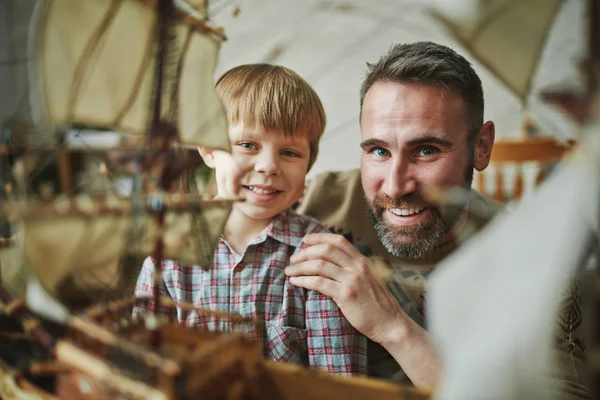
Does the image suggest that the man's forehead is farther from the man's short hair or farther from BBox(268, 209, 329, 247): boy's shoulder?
BBox(268, 209, 329, 247): boy's shoulder

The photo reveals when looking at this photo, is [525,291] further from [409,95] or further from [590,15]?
[409,95]

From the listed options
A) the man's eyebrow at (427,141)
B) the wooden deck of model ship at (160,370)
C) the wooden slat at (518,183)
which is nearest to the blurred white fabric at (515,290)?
the wooden deck of model ship at (160,370)

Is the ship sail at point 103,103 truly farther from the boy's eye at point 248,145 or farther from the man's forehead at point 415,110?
the man's forehead at point 415,110

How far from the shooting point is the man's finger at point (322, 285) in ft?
1.94

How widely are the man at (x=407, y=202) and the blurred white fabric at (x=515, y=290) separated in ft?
0.80

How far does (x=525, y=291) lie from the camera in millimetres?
309

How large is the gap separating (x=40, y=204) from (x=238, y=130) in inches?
8.4

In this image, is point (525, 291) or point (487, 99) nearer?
point (525, 291)

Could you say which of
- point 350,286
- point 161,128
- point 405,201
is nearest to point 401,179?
point 405,201

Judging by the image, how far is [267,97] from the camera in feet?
1.87

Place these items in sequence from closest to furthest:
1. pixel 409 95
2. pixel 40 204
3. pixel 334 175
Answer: pixel 40 204 < pixel 409 95 < pixel 334 175

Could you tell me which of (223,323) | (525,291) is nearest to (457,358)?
(525,291)

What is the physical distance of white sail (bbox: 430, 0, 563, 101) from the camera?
0.47 m

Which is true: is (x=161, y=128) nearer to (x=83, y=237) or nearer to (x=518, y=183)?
(x=83, y=237)
